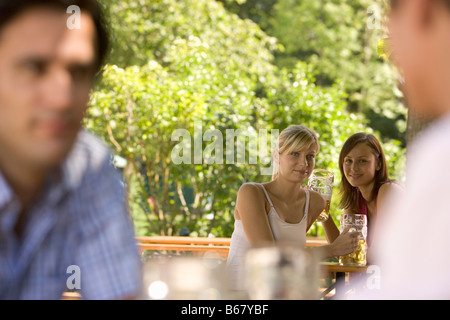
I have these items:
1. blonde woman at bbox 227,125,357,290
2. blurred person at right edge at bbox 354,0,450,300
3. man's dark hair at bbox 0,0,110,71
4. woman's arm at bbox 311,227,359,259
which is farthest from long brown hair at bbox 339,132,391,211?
blurred person at right edge at bbox 354,0,450,300

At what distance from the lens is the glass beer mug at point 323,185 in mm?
3426

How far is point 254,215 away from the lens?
3.01m

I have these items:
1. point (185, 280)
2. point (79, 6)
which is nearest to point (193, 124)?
point (185, 280)

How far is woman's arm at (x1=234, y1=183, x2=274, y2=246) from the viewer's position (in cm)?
298

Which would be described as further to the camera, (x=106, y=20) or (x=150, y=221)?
(x=150, y=221)

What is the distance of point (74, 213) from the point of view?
930 millimetres

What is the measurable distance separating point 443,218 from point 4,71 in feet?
1.69

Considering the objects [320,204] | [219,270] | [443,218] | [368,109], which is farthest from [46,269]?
[368,109]

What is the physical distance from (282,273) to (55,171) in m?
0.34

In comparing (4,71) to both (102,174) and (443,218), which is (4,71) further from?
(443,218)

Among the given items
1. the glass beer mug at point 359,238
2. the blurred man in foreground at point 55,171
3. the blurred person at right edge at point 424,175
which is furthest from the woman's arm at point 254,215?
the blurred person at right edge at point 424,175

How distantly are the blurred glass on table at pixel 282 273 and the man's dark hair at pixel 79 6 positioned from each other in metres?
0.34

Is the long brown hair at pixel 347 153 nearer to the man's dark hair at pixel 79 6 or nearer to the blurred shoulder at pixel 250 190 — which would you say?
the blurred shoulder at pixel 250 190

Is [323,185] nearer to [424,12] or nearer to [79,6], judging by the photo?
[79,6]
